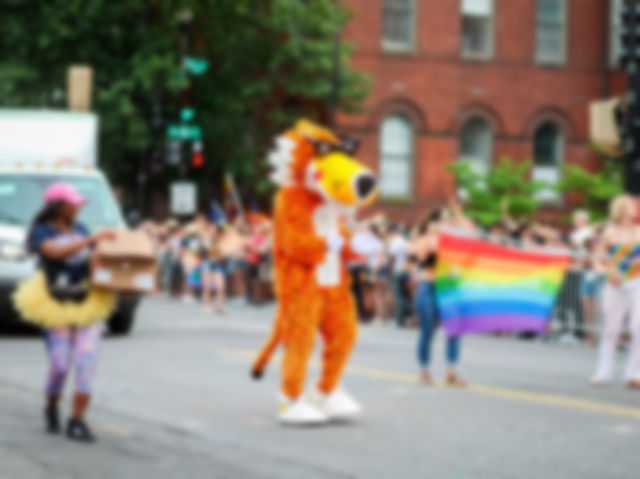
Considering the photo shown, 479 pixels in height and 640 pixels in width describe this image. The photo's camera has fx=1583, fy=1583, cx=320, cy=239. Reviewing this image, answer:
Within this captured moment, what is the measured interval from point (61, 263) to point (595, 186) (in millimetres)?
32132

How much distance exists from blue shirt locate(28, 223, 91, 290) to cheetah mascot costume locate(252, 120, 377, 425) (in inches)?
55.2

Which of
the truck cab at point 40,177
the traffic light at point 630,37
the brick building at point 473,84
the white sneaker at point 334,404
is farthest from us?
the brick building at point 473,84

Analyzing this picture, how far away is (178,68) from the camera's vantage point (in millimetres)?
39562

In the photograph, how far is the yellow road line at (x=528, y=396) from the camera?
12094 mm

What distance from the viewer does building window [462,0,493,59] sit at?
45.2 m

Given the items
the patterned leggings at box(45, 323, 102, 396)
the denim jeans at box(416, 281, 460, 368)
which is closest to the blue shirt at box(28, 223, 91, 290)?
the patterned leggings at box(45, 323, 102, 396)

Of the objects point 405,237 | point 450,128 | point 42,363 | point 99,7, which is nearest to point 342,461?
point 42,363

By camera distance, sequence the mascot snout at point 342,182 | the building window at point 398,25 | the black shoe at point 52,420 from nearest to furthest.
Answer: the black shoe at point 52,420
the mascot snout at point 342,182
the building window at point 398,25

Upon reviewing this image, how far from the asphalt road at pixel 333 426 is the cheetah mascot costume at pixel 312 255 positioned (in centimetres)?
42

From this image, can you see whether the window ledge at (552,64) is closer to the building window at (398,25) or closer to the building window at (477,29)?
the building window at (477,29)

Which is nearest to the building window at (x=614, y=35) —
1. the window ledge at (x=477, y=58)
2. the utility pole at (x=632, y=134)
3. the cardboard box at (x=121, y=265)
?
the window ledge at (x=477, y=58)

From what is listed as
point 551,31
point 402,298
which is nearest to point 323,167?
point 402,298

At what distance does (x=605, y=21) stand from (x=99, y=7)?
15.0 m

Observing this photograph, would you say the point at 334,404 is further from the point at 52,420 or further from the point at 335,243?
the point at 52,420
